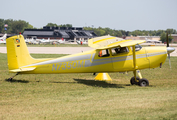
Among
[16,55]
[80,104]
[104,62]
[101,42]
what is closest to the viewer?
[80,104]

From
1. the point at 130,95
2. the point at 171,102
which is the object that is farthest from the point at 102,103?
the point at 171,102

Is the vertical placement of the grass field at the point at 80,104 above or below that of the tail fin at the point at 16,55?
below

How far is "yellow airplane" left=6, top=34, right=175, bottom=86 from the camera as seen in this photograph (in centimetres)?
1252

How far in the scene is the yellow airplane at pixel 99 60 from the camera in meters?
12.5

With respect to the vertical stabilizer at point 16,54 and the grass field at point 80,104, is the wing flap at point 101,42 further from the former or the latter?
the vertical stabilizer at point 16,54

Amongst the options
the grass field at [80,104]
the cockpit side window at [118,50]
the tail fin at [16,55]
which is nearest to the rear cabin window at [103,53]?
the cockpit side window at [118,50]

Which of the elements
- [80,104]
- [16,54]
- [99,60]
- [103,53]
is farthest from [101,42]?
[80,104]

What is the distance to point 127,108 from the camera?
7.70m

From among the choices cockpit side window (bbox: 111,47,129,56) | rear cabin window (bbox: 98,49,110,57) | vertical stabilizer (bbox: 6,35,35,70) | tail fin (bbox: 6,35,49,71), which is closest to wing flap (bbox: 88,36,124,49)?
rear cabin window (bbox: 98,49,110,57)

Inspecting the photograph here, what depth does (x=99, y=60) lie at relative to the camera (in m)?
12.9

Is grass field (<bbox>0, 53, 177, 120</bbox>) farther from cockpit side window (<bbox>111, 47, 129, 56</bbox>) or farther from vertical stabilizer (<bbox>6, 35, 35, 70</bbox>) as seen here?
cockpit side window (<bbox>111, 47, 129, 56</bbox>)

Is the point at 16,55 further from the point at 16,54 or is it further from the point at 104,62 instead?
the point at 104,62

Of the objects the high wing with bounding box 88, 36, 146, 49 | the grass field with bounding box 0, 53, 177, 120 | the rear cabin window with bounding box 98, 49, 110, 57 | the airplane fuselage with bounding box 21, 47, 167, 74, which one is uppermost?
the high wing with bounding box 88, 36, 146, 49

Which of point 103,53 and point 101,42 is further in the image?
point 101,42
